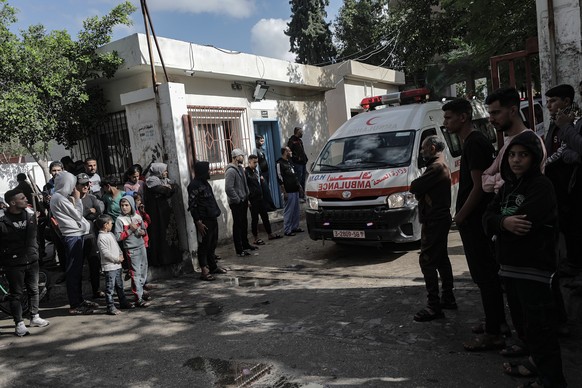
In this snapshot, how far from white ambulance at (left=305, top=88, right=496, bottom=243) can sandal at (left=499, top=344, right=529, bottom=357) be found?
3.04m

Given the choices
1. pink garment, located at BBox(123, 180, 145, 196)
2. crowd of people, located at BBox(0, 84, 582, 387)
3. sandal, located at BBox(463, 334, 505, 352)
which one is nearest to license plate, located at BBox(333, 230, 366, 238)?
crowd of people, located at BBox(0, 84, 582, 387)

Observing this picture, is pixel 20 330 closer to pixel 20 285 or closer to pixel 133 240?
pixel 20 285

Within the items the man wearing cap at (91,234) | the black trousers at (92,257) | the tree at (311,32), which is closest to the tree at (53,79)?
the man wearing cap at (91,234)

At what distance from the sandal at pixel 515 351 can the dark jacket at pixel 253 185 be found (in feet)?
18.8

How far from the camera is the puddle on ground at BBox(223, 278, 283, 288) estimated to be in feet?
20.6

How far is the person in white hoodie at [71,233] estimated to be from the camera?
18.3ft

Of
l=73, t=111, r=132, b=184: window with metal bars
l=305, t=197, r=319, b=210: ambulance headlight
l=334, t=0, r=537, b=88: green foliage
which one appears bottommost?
l=305, t=197, r=319, b=210: ambulance headlight

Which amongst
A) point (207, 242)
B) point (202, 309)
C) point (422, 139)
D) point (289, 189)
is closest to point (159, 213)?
point (207, 242)

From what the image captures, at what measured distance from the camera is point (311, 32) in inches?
1096

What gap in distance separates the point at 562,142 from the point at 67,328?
5.41 metres

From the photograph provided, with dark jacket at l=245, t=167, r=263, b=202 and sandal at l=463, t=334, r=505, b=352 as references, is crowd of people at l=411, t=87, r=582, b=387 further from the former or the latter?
dark jacket at l=245, t=167, r=263, b=202

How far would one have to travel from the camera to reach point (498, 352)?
355 cm

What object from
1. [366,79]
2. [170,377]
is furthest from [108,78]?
[366,79]

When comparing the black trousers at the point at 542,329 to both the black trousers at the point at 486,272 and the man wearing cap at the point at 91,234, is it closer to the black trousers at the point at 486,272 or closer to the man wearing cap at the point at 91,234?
the black trousers at the point at 486,272
